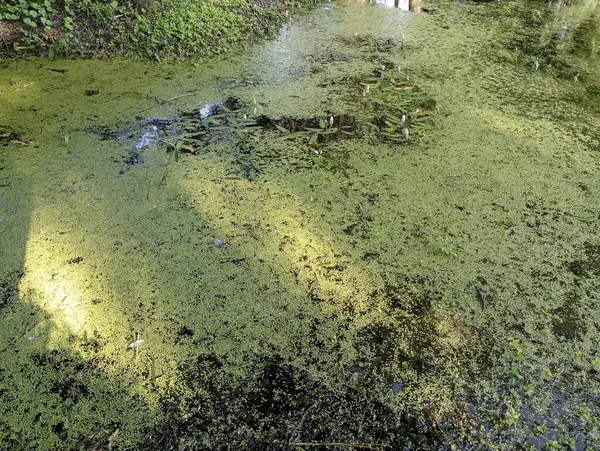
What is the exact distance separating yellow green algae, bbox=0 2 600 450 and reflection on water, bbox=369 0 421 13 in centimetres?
179

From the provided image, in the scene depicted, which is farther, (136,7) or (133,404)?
(136,7)

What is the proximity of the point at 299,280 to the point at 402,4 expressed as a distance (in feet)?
11.4

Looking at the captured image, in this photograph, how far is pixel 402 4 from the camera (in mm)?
4012

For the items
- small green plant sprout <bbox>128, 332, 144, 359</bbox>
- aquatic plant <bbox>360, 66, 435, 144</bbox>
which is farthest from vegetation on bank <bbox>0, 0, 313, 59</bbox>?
small green plant sprout <bbox>128, 332, 144, 359</bbox>

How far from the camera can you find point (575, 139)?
207cm

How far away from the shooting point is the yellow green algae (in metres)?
1.06

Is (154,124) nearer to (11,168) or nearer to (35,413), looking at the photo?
(11,168)

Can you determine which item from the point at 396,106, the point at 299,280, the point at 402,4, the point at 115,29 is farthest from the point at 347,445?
the point at 402,4

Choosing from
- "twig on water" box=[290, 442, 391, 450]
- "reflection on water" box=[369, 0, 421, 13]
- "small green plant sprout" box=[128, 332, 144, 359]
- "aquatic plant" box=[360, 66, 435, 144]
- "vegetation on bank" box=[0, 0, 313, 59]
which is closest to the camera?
"twig on water" box=[290, 442, 391, 450]

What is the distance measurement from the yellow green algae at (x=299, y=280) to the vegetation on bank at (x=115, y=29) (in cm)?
57

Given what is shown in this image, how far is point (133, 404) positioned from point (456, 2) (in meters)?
4.14

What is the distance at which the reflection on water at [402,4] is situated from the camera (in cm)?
384

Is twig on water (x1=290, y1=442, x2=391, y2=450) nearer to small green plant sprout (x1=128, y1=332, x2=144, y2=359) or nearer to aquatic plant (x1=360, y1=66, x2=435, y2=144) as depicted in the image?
small green plant sprout (x1=128, y1=332, x2=144, y2=359)

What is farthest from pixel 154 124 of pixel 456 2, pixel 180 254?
pixel 456 2
